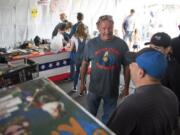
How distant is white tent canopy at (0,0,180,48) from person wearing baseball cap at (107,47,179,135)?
→ 5405mm

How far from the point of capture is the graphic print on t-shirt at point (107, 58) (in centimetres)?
281

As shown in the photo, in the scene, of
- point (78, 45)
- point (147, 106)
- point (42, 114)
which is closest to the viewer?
point (42, 114)

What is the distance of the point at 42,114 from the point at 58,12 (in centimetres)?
648

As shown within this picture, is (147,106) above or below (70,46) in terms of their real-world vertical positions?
below

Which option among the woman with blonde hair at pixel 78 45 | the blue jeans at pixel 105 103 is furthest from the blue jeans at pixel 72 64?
the blue jeans at pixel 105 103

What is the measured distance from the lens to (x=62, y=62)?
5883 mm

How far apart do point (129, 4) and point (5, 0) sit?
4.24 metres

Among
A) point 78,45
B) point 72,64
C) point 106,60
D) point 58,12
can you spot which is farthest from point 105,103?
point 58,12

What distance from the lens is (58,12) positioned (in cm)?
730

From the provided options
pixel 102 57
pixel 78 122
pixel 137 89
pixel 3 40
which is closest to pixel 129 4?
pixel 3 40

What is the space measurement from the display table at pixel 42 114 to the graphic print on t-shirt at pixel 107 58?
1667mm

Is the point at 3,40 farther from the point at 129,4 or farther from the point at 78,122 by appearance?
the point at 78,122

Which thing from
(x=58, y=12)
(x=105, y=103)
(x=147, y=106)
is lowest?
(x=105, y=103)

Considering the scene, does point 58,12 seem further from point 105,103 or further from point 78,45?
point 105,103
